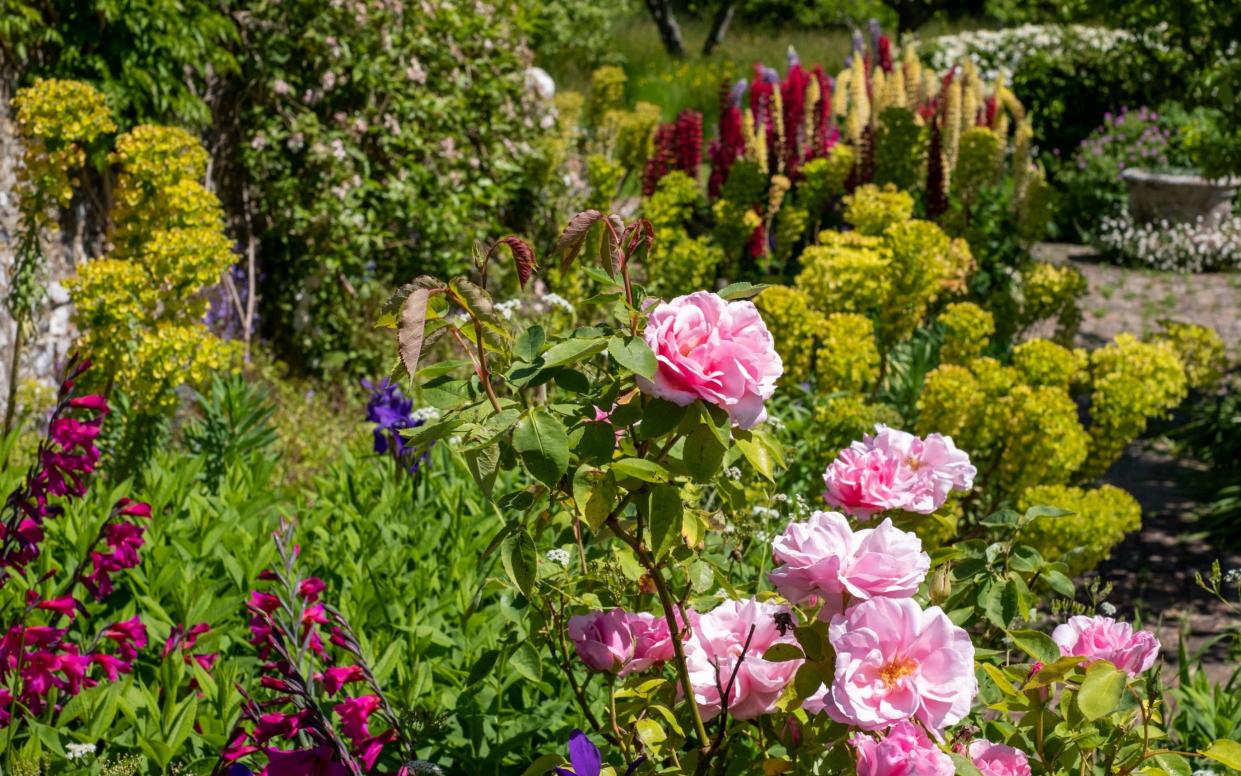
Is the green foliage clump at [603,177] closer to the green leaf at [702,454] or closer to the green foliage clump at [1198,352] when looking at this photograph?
the green foliage clump at [1198,352]

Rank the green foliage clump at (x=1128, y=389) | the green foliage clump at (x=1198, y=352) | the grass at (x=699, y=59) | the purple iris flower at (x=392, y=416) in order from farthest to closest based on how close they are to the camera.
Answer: the grass at (x=699, y=59)
the green foliage clump at (x=1198, y=352)
the green foliage clump at (x=1128, y=389)
the purple iris flower at (x=392, y=416)

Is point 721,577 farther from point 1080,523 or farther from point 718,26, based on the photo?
point 718,26

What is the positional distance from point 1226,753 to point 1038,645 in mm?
243

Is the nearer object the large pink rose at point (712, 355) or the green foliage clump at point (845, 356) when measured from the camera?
the large pink rose at point (712, 355)

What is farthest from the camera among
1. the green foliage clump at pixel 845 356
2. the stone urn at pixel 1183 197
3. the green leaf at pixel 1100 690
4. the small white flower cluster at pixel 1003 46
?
the small white flower cluster at pixel 1003 46

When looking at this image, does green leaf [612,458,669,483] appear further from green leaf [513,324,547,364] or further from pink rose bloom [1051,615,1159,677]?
pink rose bloom [1051,615,1159,677]

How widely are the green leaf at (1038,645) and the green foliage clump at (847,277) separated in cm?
283

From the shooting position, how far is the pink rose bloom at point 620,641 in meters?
1.51

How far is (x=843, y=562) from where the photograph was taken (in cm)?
135

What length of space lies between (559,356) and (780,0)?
993 inches

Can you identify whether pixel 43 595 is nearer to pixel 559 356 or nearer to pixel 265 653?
pixel 265 653

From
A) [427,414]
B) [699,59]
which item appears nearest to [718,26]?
[699,59]

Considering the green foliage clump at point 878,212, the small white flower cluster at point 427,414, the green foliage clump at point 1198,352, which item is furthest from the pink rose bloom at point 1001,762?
the green foliage clump at point 1198,352

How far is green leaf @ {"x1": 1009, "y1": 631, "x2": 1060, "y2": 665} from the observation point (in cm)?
149
